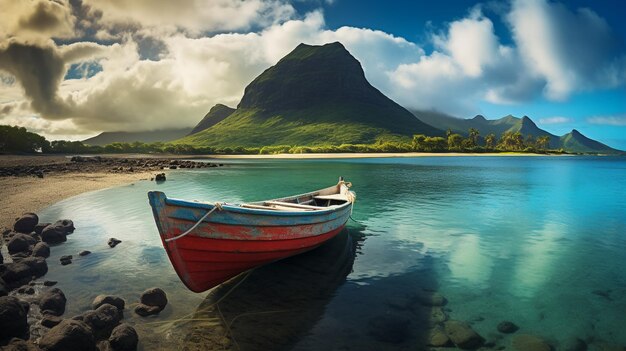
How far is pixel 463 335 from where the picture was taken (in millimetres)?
9344

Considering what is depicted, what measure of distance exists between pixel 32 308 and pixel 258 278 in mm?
6781

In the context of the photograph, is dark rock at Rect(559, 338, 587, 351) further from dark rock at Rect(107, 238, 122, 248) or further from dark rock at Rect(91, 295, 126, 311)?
dark rock at Rect(107, 238, 122, 248)

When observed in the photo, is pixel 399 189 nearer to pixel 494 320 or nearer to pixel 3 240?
pixel 494 320

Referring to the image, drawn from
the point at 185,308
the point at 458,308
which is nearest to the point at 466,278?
the point at 458,308

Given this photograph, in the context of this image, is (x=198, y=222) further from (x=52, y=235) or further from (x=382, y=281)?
(x=52, y=235)

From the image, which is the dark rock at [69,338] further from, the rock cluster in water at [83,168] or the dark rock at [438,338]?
the rock cluster in water at [83,168]

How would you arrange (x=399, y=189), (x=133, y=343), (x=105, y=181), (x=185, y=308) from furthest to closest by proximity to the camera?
1. (x=105, y=181)
2. (x=399, y=189)
3. (x=185, y=308)
4. (x=133, y=343)

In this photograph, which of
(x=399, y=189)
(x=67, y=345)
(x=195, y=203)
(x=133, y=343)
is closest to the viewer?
(x=67, y=345)

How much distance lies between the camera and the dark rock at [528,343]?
29.0ft

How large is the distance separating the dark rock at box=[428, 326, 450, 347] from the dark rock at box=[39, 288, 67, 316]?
10.5m

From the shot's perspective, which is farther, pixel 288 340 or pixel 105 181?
pixel 105 181

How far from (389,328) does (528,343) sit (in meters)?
3.55

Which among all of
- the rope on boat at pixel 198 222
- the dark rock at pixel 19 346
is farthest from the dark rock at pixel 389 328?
the dark rock at pixel 19 346

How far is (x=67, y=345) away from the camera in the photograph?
7492 millimetres
